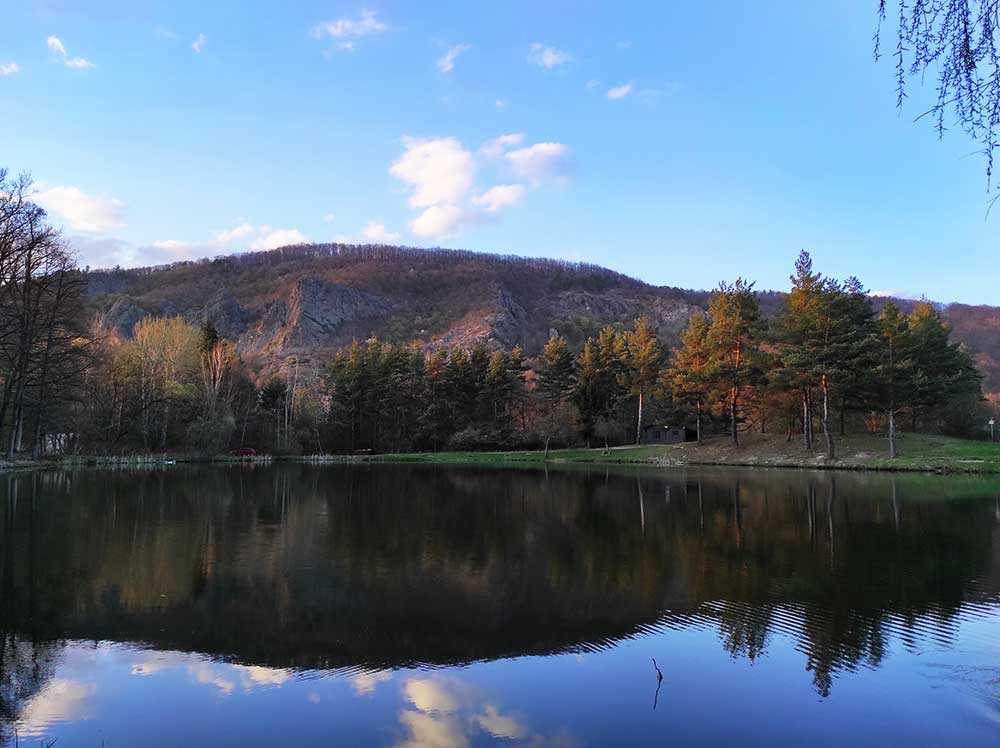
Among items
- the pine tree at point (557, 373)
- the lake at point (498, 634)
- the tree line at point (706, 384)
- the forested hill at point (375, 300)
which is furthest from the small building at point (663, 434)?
the forested hill at point (375, 300)

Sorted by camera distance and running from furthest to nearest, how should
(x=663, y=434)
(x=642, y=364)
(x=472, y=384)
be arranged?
(x=472, y=384) → (x=663, y=434) → (x=642, y=364)

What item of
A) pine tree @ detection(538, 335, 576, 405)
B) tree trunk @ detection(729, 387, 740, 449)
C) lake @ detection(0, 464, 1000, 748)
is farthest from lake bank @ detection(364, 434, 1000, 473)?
lake @ detection(0, 464, 1000, 748)

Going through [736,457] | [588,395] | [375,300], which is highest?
[375,300]

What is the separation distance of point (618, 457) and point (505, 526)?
40275 mm

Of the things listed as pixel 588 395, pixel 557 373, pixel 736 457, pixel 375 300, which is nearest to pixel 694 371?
pixel 736 457

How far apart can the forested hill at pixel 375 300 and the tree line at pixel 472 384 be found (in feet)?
172

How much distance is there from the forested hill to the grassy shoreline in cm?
6495

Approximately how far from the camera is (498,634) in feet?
26.2

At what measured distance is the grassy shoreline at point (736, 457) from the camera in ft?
124

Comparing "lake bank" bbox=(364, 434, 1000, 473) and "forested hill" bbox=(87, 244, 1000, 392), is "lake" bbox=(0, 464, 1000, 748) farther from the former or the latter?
"forested hill" bbox=(87, 244, 1000, 392)

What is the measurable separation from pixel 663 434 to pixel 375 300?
118 m

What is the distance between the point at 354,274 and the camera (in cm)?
18038

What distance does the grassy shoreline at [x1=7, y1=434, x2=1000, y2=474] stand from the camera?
124 feet

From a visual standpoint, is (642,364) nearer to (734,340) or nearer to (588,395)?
(588,395)
